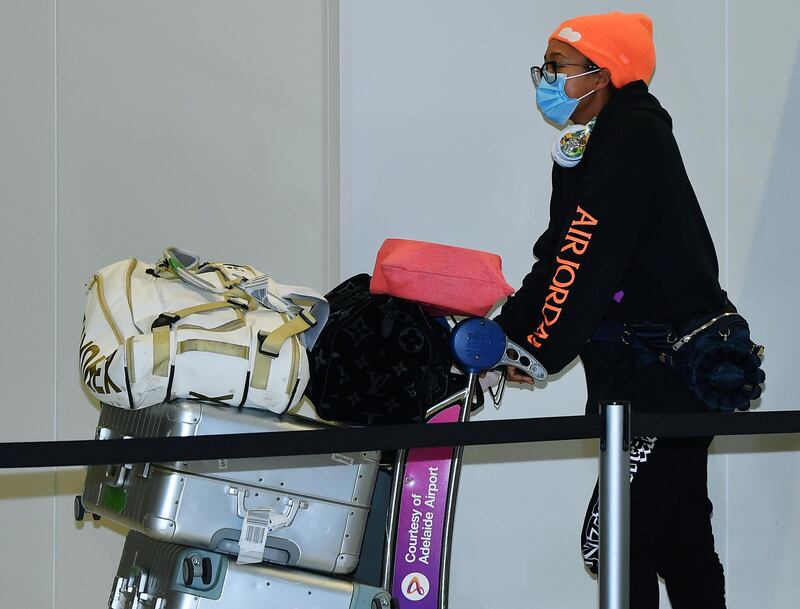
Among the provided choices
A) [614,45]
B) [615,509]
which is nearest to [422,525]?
[615,509]

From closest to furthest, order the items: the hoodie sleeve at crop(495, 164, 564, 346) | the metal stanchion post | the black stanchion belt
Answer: the black stanchion belt, the metal stanchion post, the hoodie sleeve at crop(495, 164, 564, 346)

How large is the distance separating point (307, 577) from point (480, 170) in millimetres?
1461

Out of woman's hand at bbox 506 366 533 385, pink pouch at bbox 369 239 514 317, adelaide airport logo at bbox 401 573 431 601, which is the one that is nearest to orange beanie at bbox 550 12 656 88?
pink pouch at bbox 369 239 514 317

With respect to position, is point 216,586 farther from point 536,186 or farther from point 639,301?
point 536,186

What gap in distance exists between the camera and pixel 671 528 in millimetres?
2416

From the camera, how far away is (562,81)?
256 centimetres

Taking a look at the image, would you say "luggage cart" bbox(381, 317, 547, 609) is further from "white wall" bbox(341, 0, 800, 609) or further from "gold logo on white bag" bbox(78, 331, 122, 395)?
"white wall" bbox(341, 0, 800, 609)

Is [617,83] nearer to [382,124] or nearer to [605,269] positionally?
[605,269]

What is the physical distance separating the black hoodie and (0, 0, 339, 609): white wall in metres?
0.97

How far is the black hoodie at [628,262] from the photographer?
2.27m

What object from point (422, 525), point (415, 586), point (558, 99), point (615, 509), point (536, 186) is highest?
point (558, 99)

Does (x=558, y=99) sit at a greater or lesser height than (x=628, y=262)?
greater

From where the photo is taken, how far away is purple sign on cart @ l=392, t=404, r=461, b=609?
2328mm

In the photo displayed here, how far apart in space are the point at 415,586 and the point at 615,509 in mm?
644
